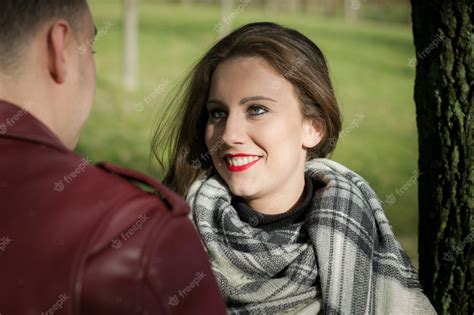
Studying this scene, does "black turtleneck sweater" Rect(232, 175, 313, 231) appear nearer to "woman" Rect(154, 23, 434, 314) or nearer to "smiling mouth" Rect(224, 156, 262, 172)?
"woman" Rect(154, 23, 434, 314)

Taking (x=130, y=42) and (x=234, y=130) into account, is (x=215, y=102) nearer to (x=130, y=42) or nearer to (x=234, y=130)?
(x=234, y=130)

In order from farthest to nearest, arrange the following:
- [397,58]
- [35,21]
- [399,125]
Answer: [397,58] < [399,125] < [35,21]

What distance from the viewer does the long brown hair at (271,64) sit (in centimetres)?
259

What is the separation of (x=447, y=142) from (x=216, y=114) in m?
0.95

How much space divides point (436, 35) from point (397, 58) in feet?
71.2

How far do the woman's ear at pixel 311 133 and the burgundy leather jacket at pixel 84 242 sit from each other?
1.32m

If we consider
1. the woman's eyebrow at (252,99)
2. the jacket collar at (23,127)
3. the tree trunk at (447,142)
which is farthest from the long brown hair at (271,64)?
the jacket collar at (23,127)

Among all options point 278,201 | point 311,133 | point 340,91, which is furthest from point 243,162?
point 340,91

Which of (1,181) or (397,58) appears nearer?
(1,181)

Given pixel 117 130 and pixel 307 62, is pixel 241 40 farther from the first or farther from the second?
pixel 117 130

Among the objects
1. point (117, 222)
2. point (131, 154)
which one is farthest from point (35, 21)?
point (131, 154)

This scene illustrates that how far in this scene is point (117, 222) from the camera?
4.33 ft

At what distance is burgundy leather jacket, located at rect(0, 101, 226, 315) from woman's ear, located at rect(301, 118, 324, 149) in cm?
132

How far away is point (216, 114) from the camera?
262cm
